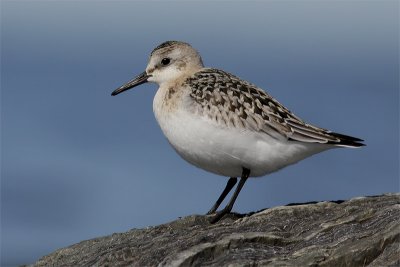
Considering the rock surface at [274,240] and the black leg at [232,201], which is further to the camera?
the black leg at [232,201]

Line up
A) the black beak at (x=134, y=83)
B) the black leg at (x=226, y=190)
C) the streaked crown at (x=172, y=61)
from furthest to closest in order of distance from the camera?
the black beak at (x=134, y=83)
the streaked crown at (x=172, y=61)
the black leg at (x=226, y=190)

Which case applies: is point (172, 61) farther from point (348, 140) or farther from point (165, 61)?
point (348, 140)

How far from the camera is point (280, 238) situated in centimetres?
1140

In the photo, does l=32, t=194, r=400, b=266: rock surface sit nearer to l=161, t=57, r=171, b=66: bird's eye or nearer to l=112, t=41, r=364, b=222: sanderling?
l=112, t=41, r=364, b=222: sanderling

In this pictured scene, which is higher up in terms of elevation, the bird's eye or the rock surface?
Result: the bird's eye

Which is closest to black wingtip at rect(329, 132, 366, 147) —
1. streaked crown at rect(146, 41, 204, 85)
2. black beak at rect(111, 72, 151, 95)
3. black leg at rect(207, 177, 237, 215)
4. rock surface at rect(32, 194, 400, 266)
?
rock surface at rect(32, 194, 400, 266)

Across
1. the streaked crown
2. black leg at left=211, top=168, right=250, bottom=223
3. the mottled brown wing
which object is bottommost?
black leg at left=211, top=168, right=250, bottom=223

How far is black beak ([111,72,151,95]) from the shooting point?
1567 cm

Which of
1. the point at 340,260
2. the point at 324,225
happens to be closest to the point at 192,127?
the point at 324,225

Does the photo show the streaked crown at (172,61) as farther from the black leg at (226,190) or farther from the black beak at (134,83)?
the black leg at (226,190)

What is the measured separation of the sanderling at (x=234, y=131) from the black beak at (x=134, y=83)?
4.68ft

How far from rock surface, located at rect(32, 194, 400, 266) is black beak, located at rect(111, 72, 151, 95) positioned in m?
3.38

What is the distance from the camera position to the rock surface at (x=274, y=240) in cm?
1045

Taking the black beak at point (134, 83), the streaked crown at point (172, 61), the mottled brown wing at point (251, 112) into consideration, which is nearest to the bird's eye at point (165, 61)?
the streaked crown at point (172, 61)
